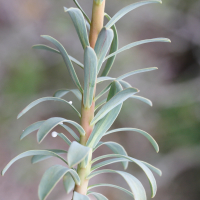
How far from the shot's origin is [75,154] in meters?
0.29

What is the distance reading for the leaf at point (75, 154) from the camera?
0.27 m

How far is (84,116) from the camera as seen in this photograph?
0.42 m

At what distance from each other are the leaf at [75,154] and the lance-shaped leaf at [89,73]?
0.38 ft

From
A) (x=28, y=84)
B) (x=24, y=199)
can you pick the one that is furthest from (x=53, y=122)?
(x=24, y=199)

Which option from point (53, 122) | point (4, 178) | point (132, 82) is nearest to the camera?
point (53, 122)

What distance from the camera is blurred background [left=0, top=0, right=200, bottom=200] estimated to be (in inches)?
40.6

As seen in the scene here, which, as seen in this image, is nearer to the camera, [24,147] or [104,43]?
[104,43]

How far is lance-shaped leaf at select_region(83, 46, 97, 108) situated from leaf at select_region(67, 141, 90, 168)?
0.11m

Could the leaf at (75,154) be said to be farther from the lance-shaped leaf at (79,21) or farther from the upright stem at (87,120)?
the lance-shaped leaf at (79,21)

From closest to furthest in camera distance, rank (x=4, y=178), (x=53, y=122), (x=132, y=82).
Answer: (x=53, y=122), (x=4, y=178), (x=132, y=82)

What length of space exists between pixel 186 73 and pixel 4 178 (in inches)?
45.0

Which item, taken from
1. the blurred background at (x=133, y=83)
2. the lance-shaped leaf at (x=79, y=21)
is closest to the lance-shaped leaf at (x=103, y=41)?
the lance-shaped leaf at (x=79, y=21)

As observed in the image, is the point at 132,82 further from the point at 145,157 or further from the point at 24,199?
the point at 24,199

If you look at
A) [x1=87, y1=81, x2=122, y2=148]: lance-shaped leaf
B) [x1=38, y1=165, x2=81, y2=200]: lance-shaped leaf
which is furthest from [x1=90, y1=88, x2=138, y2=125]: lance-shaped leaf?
[x1=38, y1=165, x2=81, y2=200]: lance-shaped leaf
